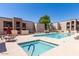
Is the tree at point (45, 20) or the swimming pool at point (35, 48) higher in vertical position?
the tree at point (45, 20)

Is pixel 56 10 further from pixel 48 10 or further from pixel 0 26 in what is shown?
pixel 0 26

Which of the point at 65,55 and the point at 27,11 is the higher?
the point at 27,11

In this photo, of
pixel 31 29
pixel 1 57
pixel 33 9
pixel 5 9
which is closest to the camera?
pixel 1 57

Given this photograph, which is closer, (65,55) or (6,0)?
(65,55)

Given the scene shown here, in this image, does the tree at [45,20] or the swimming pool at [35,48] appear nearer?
the swimming pool at [35,48]

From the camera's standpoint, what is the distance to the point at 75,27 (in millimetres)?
14953

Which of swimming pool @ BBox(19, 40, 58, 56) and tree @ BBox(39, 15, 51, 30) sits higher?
tree @ BBox(39, 15, 51, 30)

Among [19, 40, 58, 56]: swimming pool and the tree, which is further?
the tree

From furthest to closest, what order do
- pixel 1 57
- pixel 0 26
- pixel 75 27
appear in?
pixel 75 27, pixel 0 26, pixel 1 57

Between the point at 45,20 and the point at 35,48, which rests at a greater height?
the point at 45,20

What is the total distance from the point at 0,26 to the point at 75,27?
1186 centimetres

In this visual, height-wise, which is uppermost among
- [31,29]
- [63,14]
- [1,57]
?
[63,14]

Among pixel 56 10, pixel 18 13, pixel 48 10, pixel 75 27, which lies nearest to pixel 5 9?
pixel 18 13

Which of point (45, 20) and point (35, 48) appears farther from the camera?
point (45, 20)
